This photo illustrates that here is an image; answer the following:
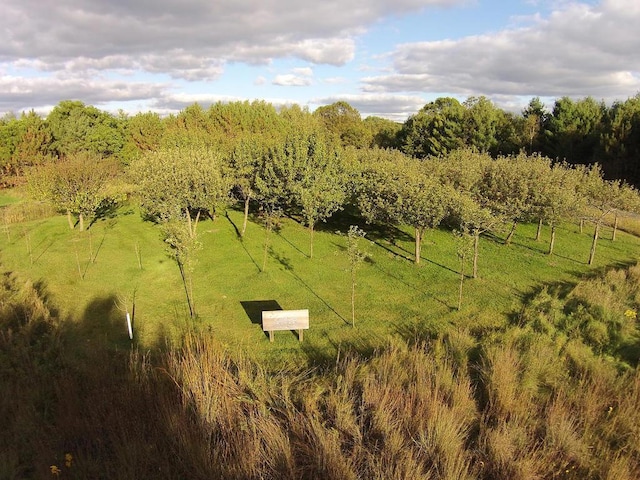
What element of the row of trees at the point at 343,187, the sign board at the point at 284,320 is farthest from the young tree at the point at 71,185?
the sign board at the point at 284,320

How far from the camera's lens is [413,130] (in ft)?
213

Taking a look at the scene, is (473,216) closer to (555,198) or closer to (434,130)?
(555,198)

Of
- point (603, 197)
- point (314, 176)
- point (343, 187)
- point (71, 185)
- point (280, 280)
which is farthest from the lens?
point (343, 187)

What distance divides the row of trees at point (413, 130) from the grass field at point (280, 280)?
52.9 feet

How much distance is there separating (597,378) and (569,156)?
5436cm

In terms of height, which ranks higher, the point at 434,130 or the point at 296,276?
the point at 434,130

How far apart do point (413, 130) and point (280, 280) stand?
50974 millimetres

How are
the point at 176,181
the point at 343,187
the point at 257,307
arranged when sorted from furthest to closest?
the point at 343,187, the point at 176,181, the point at 257,307

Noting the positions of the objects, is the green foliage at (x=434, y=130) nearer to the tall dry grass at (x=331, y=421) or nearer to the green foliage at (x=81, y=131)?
the green foliage at (x=81, y=131)

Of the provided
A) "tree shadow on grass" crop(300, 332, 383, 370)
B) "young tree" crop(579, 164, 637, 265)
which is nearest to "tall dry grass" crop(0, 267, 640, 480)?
"tree shadow on grass" crop(300, 332, 383, 370)

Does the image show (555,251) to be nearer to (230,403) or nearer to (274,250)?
(274,250)

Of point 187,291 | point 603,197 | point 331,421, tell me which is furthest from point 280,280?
point 603,197

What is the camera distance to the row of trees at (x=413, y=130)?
156 ft

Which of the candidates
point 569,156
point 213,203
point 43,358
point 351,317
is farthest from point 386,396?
point 569,156
